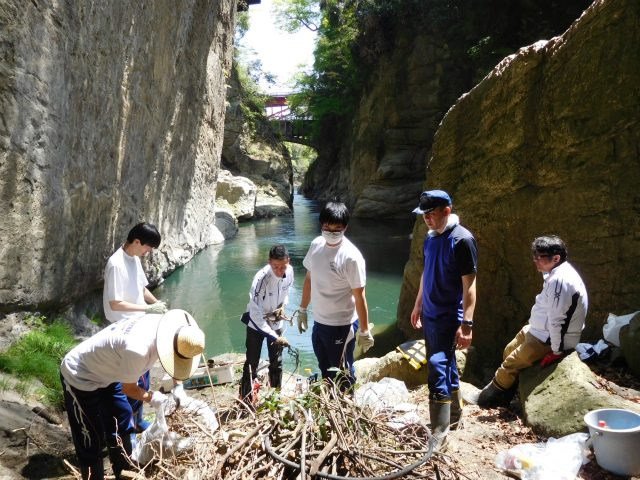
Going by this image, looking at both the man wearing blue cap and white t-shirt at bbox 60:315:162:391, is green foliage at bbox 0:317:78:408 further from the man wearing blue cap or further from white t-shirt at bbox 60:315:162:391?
the man wearing blue cap

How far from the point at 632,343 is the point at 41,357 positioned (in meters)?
5.55

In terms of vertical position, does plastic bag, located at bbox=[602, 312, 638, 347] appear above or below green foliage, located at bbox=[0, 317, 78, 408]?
above

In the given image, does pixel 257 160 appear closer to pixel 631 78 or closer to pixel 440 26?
pixel 440 26

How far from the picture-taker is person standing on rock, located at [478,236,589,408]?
369cm

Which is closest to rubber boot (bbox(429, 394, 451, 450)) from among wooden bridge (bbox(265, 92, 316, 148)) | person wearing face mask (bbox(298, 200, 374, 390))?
person wearing face mask (bbox(298, 200, 374, 390))

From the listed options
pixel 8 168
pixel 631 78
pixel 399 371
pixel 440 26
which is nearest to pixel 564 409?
pixel 399 371

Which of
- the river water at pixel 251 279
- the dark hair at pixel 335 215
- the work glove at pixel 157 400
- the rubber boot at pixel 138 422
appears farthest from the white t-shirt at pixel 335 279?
the rubber boot at pixel 138 422

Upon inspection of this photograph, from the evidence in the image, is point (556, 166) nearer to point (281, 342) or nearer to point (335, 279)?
point (335, 279)

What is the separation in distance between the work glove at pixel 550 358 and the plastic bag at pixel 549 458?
88 centimetres

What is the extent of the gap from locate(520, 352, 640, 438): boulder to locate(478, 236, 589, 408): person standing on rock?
129 mm

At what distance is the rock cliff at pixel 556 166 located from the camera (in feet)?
16.0

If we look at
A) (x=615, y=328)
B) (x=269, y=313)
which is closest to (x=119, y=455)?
(x=269, y=313)

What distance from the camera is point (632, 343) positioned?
394cm

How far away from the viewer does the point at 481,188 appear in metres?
6.62
